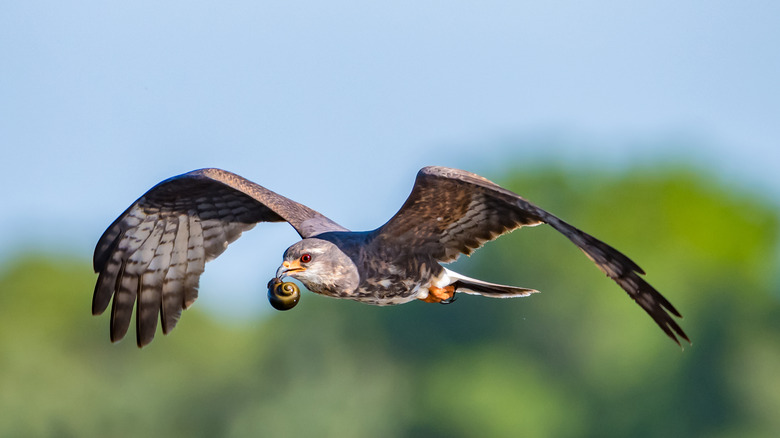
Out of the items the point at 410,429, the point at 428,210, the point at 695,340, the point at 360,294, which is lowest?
the point at 410,429

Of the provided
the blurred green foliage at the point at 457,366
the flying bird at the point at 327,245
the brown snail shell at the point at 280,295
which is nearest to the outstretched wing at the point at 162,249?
the flying bird at the point at 327,245

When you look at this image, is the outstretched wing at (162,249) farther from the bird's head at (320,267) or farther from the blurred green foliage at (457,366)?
the blurred green foliage at (457,366)

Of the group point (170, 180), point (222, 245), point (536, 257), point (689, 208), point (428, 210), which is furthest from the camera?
point (689, 208)

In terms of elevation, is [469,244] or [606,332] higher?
[469,244]

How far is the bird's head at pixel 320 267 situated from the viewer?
11148 millimetres

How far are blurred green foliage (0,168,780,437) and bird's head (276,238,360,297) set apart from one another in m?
24.1

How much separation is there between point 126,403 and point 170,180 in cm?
2768

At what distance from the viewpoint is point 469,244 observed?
11906mm


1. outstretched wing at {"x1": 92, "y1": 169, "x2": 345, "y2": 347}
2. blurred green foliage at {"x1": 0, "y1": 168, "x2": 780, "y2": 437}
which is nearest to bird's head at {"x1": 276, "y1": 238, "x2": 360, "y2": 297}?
outstretched wing at {"x1": 92, "y1": 169, "x2": 345, "y2": 347}

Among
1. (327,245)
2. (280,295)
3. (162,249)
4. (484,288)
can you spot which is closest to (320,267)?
(327,245)

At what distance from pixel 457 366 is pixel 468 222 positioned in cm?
3081

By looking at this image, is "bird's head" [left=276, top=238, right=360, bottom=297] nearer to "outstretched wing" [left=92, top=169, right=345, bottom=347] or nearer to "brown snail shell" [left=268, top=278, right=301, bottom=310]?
"brown snail shell" [left=268, top=278, right=301, bottom=310]

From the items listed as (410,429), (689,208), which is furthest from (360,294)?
(689,208)

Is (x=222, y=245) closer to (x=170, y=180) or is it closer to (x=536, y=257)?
(x=170, y=180)
